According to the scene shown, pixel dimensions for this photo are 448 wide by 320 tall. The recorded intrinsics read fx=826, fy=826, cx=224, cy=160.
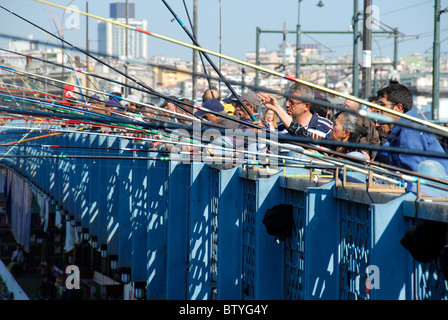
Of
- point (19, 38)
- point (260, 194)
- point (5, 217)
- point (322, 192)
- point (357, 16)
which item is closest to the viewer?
point (19, 38)

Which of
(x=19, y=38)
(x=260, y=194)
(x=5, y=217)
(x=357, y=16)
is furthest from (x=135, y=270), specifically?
(x=5, y=217)

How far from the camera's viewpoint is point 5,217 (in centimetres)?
2342

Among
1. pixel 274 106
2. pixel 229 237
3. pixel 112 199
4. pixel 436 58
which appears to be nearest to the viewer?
pixel 274 106

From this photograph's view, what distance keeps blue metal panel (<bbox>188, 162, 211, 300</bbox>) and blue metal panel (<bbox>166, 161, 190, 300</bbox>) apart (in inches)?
21.1

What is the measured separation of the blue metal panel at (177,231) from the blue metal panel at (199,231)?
54 centimetres

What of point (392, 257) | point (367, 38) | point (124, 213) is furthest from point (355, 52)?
point (392, 257)

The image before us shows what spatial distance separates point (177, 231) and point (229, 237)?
1.85 m

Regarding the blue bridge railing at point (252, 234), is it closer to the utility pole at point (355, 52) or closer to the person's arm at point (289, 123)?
the person's arm at point (289, 123)

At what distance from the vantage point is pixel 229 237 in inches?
273

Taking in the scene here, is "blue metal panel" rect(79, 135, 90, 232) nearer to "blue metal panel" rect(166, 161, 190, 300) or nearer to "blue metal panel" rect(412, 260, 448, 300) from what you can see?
"blue metal panel" rect(166, 161, 190, 300)

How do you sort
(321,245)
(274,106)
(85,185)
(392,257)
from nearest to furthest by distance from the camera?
(392,257) < (321,245) < (274,106) < (85,185)

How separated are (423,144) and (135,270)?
20.2ft

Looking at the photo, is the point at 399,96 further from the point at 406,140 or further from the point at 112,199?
the point at 112,199
